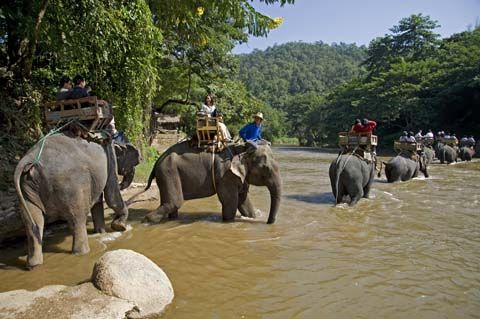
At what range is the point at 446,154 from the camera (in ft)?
78.9

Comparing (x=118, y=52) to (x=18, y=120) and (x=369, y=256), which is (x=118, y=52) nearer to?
(x=18, y=120)

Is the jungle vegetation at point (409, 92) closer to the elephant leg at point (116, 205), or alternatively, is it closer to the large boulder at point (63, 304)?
the elephant leg at point (116, 205)

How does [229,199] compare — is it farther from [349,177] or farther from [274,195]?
[349,177]

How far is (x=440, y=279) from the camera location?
5.34 m

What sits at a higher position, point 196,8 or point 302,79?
point 302,79

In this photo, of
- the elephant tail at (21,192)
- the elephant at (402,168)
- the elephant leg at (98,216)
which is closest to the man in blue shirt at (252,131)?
the elephant leg at (98,216)

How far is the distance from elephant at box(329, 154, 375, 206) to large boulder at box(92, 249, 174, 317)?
259 inches

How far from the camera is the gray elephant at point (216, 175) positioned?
8156mm

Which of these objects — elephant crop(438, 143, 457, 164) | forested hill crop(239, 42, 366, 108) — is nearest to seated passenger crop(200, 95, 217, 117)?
elephant crop(438, 143, 457, 164)

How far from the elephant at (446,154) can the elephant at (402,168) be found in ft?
30.3

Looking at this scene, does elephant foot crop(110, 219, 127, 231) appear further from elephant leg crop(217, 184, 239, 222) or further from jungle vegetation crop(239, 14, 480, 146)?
jungle vegetation crop(239, 14, 480, 146)

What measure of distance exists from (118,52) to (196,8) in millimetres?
2333

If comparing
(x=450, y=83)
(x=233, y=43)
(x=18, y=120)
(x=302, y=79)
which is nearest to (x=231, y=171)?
(x=18, y=120)

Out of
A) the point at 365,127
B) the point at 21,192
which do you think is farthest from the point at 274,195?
the point at 365,127
